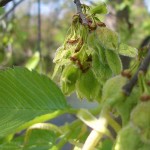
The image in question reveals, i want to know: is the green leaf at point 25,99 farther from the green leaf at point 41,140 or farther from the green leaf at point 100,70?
the green leaf at point 100,70

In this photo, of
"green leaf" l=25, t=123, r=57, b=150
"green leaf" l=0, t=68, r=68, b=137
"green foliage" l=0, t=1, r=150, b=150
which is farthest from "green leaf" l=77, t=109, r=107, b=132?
"green leaf" l=25, t=123, r=57, b=150

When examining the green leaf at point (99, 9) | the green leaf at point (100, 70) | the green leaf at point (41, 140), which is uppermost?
the green leaf at point (99, 9)

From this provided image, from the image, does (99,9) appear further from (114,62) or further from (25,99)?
Answer: (25,99)

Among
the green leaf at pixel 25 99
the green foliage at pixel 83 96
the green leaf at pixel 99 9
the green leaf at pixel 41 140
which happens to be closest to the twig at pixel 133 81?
the green foliage at pixel 83 96

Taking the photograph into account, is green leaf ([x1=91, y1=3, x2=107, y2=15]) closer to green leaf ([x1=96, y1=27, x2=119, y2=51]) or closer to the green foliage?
the green foliage

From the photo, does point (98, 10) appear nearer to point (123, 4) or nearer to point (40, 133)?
point (40, 133)

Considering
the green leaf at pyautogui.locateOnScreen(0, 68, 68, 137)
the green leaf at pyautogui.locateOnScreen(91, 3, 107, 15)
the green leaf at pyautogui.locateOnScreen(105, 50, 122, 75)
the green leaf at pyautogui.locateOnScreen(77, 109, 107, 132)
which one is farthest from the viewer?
the green leaf at pyautogui.locateOnScreen(91, 3, 107, 15)

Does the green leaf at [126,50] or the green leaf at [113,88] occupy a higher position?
the green leaf at [113,88]
